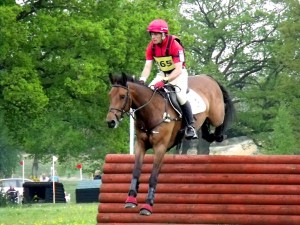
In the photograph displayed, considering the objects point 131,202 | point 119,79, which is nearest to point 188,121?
point 119,79

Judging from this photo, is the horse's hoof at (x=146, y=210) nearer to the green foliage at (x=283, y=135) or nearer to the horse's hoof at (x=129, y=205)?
the horse's hoof at (x=129, y=205)

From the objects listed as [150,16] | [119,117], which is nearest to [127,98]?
[119,117]

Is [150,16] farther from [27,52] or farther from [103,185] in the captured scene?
[103,185]

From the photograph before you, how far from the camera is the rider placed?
13.4 metres

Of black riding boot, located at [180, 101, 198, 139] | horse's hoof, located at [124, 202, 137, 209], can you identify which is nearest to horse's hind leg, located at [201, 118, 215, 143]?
black riding boot, located at [180, 101, 198, 139]

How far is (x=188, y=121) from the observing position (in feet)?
46.0

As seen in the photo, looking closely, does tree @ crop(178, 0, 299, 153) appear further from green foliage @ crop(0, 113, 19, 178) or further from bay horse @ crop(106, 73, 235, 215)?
bay horse @ crop(106, 73, 235, 215)

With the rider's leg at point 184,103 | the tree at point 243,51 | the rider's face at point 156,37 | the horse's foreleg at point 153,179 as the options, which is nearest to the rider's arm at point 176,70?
the rider's leg at point 184,103

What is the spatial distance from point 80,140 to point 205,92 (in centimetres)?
3822

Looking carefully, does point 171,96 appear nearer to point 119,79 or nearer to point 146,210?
point 119,79

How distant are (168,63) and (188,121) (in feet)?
2.84

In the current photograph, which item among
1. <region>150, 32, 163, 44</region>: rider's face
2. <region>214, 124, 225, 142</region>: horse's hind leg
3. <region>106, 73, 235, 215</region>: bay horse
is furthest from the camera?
<region>214, 124, 225, 142</region>: horse's hind leg

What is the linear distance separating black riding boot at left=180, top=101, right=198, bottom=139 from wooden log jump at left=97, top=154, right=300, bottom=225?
1.10ft

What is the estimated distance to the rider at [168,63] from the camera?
1337 centimetres
